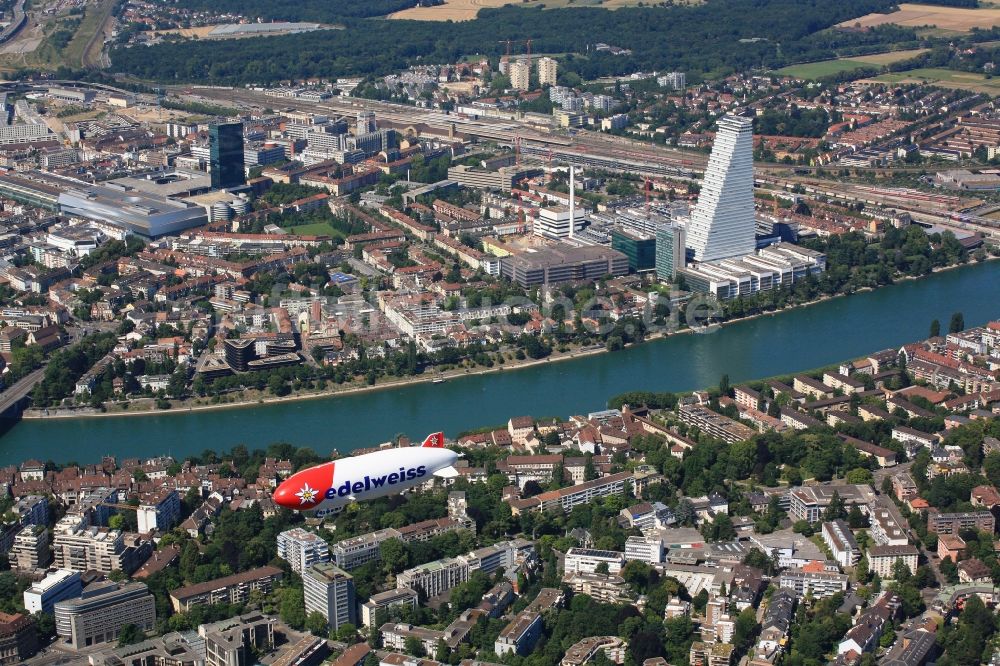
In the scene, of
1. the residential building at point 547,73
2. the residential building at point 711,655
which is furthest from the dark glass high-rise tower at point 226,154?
the residential building at point 711,655

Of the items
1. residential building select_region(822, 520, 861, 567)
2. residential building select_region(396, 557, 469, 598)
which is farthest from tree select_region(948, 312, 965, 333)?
residential building select_region(396, 557, 469, 598)

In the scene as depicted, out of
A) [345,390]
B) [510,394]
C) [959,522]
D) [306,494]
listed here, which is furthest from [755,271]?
[306,494]

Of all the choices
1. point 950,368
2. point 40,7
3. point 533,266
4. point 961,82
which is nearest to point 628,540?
point 950,368

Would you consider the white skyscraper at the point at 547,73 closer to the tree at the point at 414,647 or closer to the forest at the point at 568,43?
the forest at the point at 568,43

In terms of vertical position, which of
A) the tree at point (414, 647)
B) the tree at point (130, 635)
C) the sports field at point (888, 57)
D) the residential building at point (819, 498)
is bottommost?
the tree at point (130, 635)

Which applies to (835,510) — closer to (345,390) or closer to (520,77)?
(345,390)

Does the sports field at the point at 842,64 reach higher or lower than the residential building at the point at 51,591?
higher
